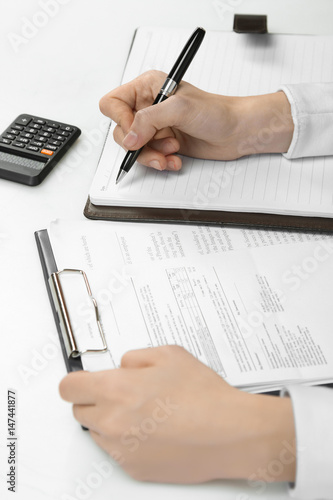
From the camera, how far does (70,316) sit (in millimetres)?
583

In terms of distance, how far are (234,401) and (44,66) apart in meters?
0.67

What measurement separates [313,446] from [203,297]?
0.19 m

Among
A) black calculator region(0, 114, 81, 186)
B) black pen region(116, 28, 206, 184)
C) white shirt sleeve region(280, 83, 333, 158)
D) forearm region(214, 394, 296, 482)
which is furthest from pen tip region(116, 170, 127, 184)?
forearm region(214, 394, 296, 482)

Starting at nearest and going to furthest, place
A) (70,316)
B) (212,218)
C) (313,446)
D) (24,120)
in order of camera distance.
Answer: (313,446), (70,316), (212,218), (24,120)

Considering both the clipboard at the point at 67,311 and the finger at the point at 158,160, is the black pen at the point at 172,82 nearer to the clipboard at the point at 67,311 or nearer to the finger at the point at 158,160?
the finger at the point at 158,160

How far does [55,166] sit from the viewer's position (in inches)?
30.5

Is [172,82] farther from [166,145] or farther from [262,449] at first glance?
[262,449]

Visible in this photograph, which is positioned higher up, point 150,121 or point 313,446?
point 150,121

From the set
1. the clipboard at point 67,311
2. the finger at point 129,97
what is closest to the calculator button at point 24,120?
the finger at point 129,97

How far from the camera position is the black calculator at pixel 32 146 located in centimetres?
75

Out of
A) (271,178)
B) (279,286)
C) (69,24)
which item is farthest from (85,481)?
(69,24)

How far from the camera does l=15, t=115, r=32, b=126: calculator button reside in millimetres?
803

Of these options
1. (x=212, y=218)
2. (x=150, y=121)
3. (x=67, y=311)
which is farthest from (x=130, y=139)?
(x=67, y=311)

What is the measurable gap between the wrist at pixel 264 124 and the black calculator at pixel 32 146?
9.2 inches
